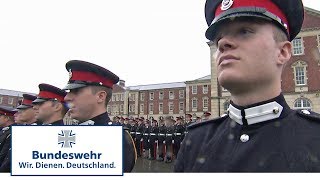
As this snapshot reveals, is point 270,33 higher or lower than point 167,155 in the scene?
higher

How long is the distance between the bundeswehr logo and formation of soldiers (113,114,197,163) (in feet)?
44.0

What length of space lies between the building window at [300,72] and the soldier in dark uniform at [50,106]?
99.7ft

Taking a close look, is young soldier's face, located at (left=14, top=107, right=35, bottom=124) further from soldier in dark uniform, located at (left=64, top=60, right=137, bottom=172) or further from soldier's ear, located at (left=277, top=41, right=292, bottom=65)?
soldier's ear, located at (left=277, top=41, right=292, bottom=65)

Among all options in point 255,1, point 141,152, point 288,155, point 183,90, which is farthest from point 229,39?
point 183,90

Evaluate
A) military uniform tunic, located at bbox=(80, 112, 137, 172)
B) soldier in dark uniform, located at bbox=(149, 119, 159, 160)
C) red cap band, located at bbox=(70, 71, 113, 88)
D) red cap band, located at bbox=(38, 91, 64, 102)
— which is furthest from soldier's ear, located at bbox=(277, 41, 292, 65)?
soldier in dark uniform, located at bbox=(149, 119, 159, 160)

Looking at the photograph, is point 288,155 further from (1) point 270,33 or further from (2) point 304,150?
(1) point 270,33

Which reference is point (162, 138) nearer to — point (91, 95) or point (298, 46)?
point (91, 95)

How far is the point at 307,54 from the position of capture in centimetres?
3058

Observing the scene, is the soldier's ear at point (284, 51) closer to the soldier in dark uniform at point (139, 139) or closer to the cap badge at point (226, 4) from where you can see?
the cap badge at point (226, 4)

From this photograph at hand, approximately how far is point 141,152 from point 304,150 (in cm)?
1773

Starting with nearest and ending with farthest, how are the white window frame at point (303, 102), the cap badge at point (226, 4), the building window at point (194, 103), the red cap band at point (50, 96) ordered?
the cap badge at point (226, 4) → the red cap band at point (50, 96) → the white window frame at point (303, 102) → the building window at point (194, 103)

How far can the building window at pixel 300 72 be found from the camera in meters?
30.6

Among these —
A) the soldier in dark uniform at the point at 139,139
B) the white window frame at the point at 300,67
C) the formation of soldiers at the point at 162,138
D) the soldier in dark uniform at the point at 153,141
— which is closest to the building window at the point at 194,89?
the white window frame at the point at 300,67

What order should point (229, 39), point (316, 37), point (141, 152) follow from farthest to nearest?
point (316, 37) → point (141, 152) → point (229, 39)
